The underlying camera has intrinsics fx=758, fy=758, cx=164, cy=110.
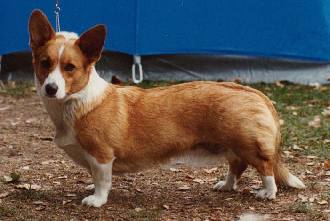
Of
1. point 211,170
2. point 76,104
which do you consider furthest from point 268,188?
point 76,104

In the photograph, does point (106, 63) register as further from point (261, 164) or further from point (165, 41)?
point (261, 164)

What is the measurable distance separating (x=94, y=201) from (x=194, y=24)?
5.10 metres

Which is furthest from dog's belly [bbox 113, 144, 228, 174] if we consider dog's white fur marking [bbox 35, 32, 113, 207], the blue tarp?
the blue tarp

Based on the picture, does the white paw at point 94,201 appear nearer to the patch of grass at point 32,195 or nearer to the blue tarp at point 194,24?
the patch of grass at point 32,195

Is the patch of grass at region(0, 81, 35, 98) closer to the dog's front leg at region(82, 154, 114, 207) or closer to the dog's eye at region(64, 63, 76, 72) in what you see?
the dog's front leg at region(82, 154, 114, 207)

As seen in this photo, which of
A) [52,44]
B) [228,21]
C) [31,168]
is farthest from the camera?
[228,21]

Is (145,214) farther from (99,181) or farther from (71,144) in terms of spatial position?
(71,144)

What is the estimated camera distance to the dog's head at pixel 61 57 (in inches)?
182

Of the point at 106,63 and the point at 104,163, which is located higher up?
the point at 104,163

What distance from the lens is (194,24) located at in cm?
974

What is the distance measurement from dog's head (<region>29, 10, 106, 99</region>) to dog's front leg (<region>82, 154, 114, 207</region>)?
1.70ft

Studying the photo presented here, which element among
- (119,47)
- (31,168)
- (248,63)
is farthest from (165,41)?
(31,168)

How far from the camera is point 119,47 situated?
390 inches

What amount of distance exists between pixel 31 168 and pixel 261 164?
80.5 inches
